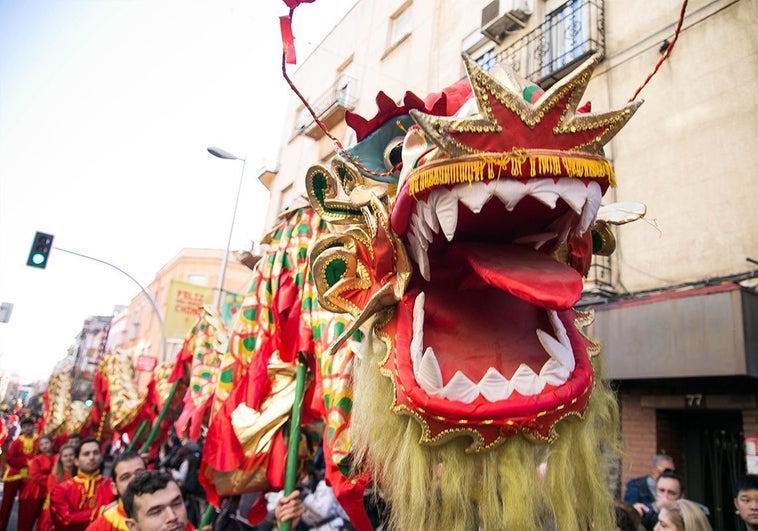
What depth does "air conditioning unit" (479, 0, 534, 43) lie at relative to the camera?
9.65 metres

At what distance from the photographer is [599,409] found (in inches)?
56.7

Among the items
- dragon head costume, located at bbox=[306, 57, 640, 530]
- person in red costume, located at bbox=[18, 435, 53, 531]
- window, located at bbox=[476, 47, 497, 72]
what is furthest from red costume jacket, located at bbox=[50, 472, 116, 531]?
window, located at bbox=[476, 47, 497, 72]

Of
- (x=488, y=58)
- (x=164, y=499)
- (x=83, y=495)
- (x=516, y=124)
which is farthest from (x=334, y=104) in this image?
(x=516, y=124)

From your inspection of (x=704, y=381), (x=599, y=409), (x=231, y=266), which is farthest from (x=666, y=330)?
(x=231, y=266)

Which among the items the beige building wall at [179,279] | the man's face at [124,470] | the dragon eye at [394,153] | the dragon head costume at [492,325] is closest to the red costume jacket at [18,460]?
the man's face at [124,470]

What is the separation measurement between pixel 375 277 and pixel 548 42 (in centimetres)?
901

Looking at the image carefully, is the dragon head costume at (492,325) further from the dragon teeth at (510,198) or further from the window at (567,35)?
the window at (567,35)

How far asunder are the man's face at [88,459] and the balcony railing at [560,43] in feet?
25.5

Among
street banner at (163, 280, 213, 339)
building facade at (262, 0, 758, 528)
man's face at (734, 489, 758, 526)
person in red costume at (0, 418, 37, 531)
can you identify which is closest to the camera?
man's face at (734, 489, 758, 526)

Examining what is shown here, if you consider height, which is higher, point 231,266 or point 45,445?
point 231,266

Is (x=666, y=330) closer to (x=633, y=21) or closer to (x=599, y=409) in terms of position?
(x=633, y=21)

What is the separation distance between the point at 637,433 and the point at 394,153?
6468mm

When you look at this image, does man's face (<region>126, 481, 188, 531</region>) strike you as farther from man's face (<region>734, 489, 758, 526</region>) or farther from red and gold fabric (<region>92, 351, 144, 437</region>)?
red and gold fabric (<region>92, 351, 144, 437</region>)

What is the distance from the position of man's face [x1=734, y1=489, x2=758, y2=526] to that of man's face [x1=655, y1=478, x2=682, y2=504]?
2.03 ft
